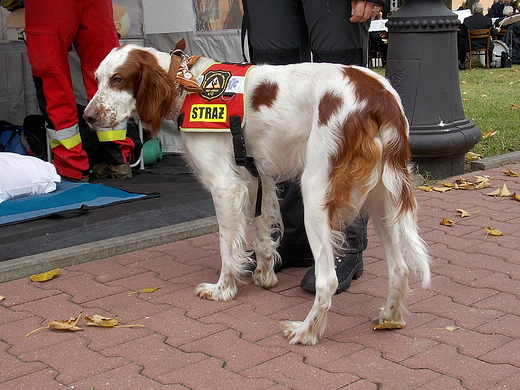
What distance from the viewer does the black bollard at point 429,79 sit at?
6094mm

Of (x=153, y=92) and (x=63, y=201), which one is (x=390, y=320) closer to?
(x=153, y=92)

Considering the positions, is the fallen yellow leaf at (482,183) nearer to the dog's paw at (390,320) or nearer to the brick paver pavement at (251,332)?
the brick paver pavement at (251,332)

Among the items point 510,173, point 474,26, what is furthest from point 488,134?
point 474,26

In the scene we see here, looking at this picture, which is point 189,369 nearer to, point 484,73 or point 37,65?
point 37,65

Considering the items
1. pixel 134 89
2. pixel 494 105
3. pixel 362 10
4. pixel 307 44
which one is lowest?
pixel 494 105

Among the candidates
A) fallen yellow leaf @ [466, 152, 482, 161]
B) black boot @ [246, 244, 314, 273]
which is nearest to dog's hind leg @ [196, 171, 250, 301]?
black boot @ [246, 244, 314, 273]

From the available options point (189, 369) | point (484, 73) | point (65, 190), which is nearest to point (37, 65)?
point (65, 190)

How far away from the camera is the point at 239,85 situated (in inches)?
133

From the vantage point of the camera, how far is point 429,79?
20.2 feet

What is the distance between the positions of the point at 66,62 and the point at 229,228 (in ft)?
10.6

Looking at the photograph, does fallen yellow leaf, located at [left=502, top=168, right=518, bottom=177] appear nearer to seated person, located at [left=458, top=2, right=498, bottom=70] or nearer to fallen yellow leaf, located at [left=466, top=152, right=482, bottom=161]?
fallen yellow leaf, located at [left=466, top=152, right=482, bottom=161]

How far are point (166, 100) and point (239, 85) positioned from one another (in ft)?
1.28

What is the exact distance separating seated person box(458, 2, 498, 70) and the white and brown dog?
17.5 m

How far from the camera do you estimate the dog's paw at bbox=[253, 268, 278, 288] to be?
385cm
